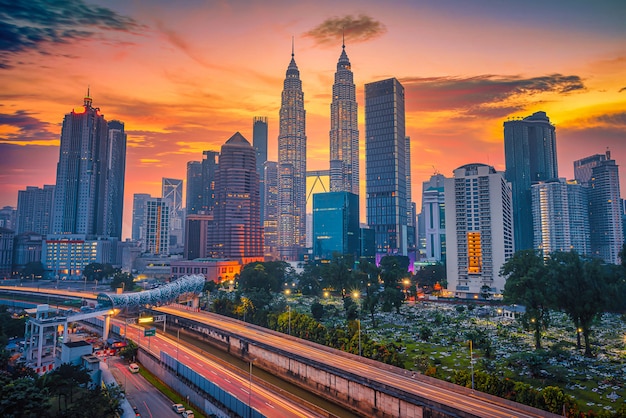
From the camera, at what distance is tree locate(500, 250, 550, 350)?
3147 inches

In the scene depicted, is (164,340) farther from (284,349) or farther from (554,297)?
(554,297)

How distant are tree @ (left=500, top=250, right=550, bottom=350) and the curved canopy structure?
311ft

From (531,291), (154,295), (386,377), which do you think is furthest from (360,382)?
(154,295)

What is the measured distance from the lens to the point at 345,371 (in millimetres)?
59312

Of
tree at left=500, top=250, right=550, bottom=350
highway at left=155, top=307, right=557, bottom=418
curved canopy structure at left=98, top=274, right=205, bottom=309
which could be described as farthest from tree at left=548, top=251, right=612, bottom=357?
curved canopy structure at left=98, top=274, right=205, bottom=309

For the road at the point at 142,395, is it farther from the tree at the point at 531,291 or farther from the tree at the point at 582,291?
the tree at the point at 582,291

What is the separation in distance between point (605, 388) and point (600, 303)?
22229 mm

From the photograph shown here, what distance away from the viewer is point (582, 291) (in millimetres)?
75312

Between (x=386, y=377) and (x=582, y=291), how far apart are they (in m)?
45.8

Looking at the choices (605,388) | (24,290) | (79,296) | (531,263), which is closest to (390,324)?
(531,263)

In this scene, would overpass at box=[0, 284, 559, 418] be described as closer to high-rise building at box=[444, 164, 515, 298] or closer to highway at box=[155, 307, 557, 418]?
highway at box=[155, 307, 557, 418]

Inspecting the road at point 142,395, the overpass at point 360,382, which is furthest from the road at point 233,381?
the road at point 142,395

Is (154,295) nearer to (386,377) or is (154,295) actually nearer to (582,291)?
(386,377)

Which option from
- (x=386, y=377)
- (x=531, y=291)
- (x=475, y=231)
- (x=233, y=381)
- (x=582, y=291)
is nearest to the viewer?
(x=386, y=377)
